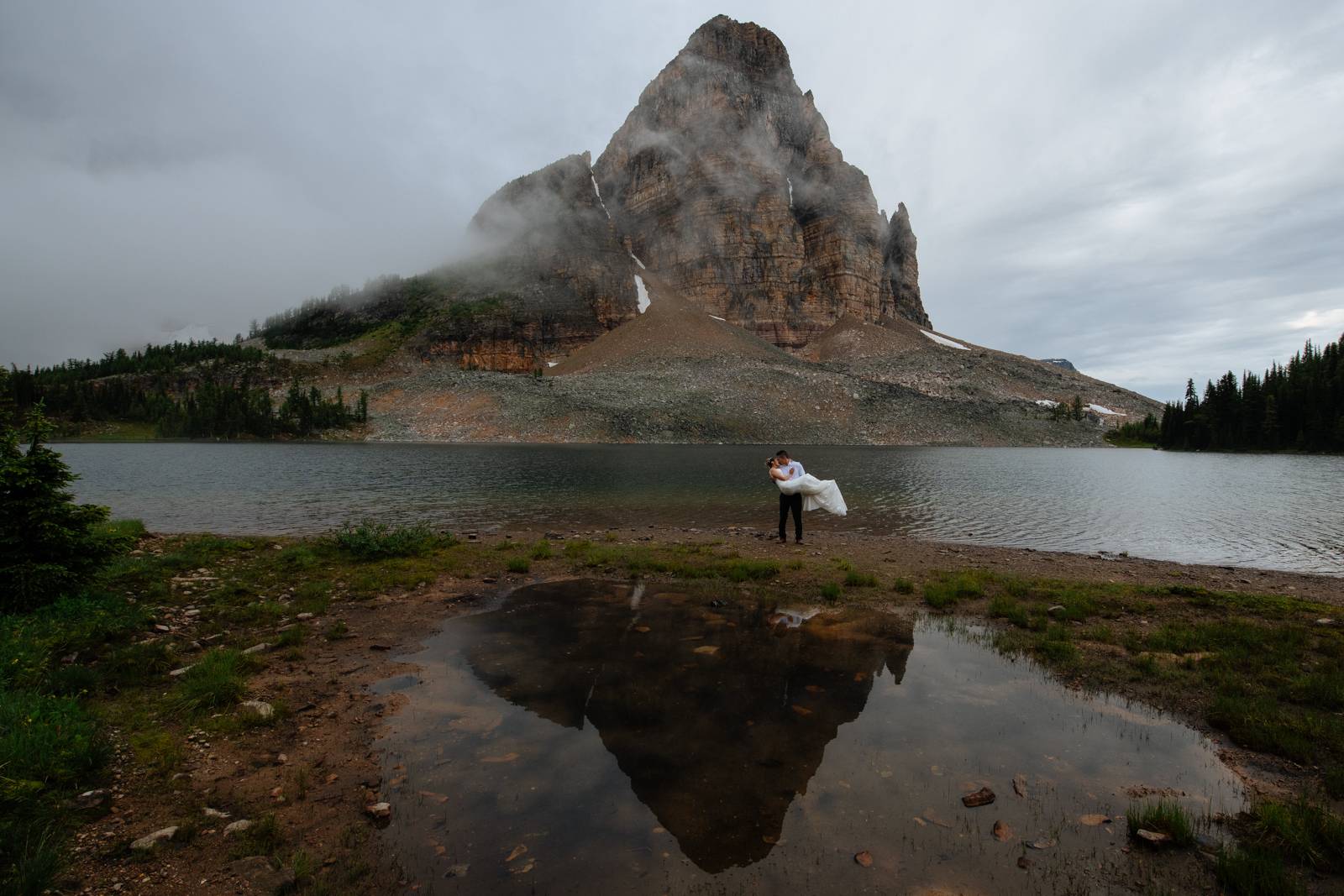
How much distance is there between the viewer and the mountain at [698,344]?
346 feet

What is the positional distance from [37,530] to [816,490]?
57.0 feet

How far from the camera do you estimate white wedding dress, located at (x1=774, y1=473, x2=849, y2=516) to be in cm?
1848

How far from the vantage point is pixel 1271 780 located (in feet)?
19.2

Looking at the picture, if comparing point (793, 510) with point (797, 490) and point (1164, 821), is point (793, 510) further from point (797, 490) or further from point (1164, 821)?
point (1164, 821)

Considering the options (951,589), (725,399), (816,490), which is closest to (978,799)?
(951,589)

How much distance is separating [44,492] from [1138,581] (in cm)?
2237

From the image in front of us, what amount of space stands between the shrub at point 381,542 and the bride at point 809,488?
10.4 metres

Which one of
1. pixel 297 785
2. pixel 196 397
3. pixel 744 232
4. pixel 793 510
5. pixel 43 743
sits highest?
pixel 744 232

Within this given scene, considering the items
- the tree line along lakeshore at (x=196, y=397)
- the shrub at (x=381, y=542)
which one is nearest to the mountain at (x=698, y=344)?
the tree line along lakeshore at (x=196, y=397)

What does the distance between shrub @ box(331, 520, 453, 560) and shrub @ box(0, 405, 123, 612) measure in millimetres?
5837

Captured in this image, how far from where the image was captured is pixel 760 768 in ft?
19.5

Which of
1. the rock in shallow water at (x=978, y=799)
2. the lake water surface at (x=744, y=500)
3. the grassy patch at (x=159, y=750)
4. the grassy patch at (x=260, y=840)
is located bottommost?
the lake water surface at (x=744, y=500)

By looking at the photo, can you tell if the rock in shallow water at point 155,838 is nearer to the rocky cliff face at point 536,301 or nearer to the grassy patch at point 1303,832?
the grassy patch at point 1303,832

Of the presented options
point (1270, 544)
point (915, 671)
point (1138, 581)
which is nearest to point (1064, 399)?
point (1270, 544)
